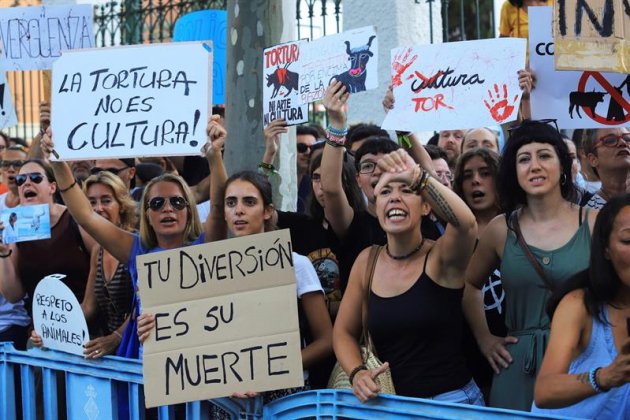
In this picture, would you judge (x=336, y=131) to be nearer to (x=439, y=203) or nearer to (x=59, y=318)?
(x=439, y=203)

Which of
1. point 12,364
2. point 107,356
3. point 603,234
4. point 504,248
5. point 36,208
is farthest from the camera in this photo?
point 36,208

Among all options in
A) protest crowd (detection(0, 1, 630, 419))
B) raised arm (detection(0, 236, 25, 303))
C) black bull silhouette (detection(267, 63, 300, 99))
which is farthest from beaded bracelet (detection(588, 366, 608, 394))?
raised arm (detection(0, 236, 25, 303))

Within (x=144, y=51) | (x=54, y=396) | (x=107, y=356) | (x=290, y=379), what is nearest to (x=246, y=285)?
(x=290, y=379)

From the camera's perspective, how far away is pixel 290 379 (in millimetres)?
3883

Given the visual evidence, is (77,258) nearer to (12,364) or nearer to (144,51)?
(12,364)

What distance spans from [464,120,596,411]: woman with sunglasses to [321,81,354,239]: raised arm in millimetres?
799

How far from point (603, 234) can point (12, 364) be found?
2919 mm

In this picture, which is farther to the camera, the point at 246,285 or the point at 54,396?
the point at 54,396

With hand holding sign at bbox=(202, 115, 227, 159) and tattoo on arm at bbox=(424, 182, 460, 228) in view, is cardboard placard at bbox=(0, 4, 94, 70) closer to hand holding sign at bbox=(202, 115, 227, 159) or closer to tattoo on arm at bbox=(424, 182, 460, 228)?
hand holding sign at bbox=(202, 115, 227, 159)

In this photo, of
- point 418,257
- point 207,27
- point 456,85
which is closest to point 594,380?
point 418,257

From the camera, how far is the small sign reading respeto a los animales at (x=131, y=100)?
4.92 meters

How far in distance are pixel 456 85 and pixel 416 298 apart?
1387mm

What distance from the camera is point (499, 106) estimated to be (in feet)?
15.5

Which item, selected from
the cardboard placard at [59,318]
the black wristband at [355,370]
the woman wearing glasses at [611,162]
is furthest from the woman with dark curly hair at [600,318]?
the cardboard placard at [59,318]
